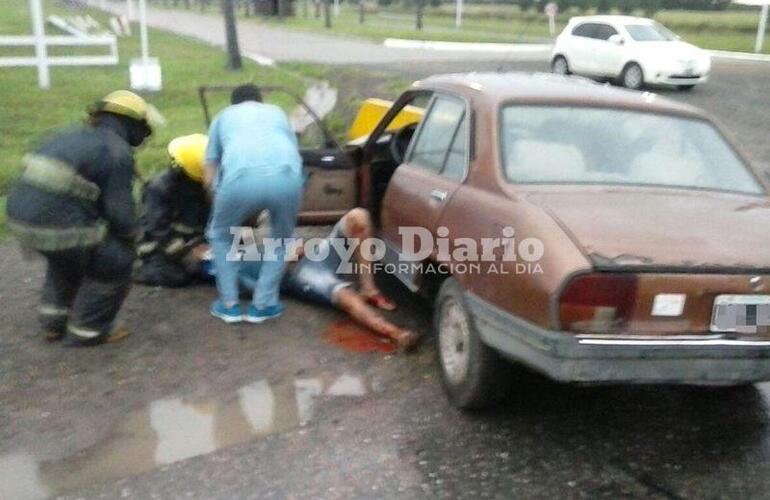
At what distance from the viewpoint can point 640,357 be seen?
141 inches

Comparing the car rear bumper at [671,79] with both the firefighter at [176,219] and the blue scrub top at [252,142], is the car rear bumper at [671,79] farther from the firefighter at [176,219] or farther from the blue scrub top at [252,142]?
the blue scrub top at [252,142]

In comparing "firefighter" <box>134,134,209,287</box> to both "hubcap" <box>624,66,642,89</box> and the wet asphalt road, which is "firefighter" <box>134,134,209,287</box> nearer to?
the wet asphalt road

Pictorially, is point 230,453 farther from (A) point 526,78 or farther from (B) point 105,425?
(A) point 526,78

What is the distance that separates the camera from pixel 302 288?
593cm

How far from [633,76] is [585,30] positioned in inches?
80.6

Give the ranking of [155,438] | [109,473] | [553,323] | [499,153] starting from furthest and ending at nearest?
[499,153] → [155,438] → [109,473] → [553,323]

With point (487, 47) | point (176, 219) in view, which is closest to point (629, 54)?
point (487, 47)

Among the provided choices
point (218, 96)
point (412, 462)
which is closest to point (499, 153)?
point (412, 462)

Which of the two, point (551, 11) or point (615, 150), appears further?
point (551, 11)

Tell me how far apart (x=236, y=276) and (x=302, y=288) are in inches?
20.1

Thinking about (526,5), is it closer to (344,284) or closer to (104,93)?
(104,93)

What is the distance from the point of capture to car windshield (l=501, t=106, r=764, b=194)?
14.6ft

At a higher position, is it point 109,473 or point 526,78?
point 526,78

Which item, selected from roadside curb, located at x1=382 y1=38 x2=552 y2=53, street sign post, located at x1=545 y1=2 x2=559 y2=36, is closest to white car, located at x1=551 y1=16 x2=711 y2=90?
street sign post, located at x1=545 y1=2 x2=559 y2=36
